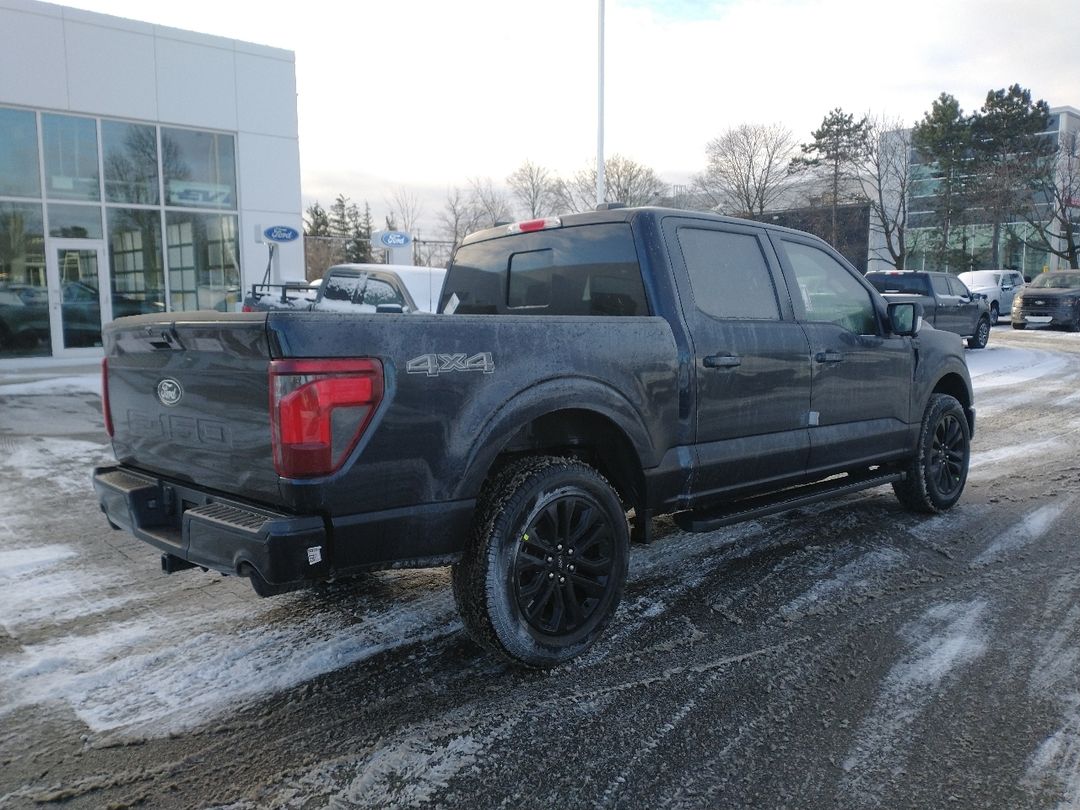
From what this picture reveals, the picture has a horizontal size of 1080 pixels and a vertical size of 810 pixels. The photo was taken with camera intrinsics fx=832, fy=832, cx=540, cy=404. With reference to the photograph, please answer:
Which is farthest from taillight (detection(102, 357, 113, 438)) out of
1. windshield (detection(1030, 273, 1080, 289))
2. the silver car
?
the silver car

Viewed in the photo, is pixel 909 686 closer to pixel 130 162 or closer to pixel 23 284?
pixel 23 284

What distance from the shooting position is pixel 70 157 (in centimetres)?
1656

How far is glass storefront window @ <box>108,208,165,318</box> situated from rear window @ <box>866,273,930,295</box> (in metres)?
15.5

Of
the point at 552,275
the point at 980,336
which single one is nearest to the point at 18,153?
the point at 552,275

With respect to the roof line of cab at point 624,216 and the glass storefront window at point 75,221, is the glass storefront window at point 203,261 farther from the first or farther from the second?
the roof line of cab at point 624,216

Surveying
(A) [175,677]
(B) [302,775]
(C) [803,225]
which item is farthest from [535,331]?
(C) [803,225]

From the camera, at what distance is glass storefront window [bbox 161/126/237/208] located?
17750 millimetres

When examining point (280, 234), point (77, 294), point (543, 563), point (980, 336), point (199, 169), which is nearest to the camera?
point (543, 563)

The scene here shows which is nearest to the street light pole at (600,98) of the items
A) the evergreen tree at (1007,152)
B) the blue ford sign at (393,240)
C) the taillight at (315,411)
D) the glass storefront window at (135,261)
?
the blue ford sign at (393,240)

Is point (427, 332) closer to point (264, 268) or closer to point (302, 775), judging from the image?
point (302, 775)

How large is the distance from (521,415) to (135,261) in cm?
1670

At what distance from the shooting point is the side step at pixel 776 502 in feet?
13.8

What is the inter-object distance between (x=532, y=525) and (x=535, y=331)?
2.60 ft

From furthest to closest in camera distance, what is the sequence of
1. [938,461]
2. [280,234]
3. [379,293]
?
[280,234] → [379,293] → [938,461]
